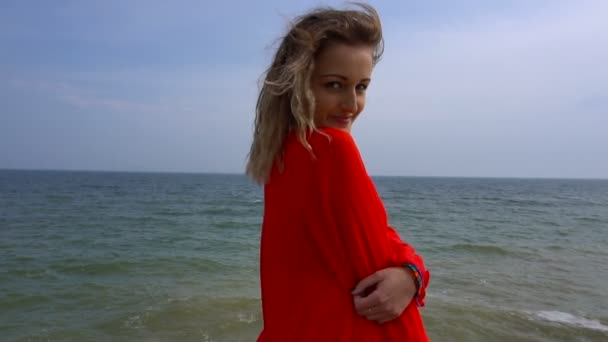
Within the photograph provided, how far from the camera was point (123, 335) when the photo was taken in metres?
5.79

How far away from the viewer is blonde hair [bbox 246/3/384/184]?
1162 mm

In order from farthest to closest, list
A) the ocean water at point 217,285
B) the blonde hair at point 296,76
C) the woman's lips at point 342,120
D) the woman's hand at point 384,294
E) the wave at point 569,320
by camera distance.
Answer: the wave at point 569,320 → the ocean water at point 217,285 → the woman's lips at point 342,120 → the blonde hair at point 296,76 → the woman's hand at point 384,294

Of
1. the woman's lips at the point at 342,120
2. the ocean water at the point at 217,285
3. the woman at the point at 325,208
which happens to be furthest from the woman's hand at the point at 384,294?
the ocean water at the point at 217,285

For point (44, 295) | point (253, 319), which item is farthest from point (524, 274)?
point (44, 295)

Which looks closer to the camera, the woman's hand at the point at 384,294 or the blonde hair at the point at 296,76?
the woman's hand at the point at 384,294

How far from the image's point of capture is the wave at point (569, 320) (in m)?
6.16

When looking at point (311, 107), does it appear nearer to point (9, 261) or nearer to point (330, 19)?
point (330, 19)

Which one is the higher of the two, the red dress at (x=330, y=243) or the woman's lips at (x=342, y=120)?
the woman's lips at (x=342, y=120)

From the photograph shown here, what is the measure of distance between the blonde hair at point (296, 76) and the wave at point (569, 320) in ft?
21.8

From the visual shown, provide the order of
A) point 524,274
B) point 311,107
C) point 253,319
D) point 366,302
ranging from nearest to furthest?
point 366,302 < point 311,107 < point 253,319 < point 524,274

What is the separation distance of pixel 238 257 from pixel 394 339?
10522 mm

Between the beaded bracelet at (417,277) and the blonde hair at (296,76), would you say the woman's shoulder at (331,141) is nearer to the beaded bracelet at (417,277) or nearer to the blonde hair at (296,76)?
the blonde hair at (296,76)

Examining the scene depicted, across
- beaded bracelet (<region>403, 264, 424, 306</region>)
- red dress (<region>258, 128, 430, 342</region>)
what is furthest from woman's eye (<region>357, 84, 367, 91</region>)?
beaded bracelet (<region>403, 264, 424, 306</region>)

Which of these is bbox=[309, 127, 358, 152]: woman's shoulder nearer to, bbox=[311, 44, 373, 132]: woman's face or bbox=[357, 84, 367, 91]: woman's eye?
bbox=[311, 44, 373, 132]: woman's face
